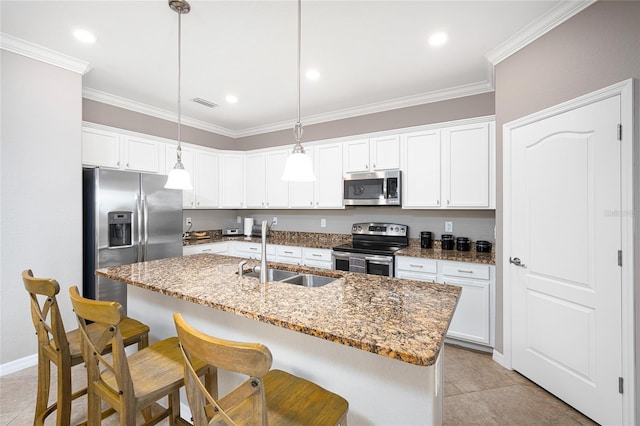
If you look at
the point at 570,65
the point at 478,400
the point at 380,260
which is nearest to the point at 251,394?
the point at 478,400

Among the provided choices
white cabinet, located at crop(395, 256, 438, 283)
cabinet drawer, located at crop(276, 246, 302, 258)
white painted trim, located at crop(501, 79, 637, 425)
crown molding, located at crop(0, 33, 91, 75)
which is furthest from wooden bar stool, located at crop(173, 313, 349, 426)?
crown molding, located at crop(0, 33, 91, 75)

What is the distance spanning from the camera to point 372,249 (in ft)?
11.6

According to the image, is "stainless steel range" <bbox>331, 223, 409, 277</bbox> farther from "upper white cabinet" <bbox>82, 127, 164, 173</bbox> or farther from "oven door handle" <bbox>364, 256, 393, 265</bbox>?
"upper white cabinet" <bbox>82, 127, 164, 173</bbox>

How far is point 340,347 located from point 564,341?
1.85 meters

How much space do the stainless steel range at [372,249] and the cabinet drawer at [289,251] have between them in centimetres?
59

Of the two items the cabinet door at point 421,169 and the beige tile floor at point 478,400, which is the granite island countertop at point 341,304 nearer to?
the beige tile floor at point 478,400

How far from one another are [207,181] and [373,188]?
2.63 metres

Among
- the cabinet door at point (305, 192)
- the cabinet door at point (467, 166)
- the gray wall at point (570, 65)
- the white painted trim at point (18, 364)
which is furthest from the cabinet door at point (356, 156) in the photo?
the white painted trim at point (18, 364)

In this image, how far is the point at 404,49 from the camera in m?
2.57

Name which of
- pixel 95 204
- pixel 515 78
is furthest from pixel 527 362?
pixel 95 204

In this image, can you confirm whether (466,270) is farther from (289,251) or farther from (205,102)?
(205,102)

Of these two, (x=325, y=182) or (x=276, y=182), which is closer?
(x=325, y=182)

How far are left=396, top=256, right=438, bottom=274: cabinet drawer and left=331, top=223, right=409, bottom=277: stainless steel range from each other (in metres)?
0.10

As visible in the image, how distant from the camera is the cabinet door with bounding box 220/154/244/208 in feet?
15.8
